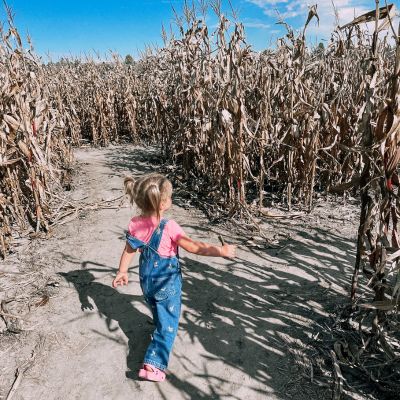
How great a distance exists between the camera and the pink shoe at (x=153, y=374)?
6.92 feet

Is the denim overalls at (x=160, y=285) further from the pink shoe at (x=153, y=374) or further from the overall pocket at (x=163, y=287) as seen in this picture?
the pink shoe at (x=153, y=374)

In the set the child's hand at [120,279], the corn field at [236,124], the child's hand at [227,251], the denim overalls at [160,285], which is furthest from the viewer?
the corn field at [236,124]

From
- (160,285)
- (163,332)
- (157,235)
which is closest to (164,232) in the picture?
(157,235)

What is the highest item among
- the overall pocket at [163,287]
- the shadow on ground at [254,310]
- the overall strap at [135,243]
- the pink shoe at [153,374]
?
the overall strap at [135,243]

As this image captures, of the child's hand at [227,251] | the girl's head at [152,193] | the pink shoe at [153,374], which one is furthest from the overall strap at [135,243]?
the pink shoe at [153,374]

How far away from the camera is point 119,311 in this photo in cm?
283

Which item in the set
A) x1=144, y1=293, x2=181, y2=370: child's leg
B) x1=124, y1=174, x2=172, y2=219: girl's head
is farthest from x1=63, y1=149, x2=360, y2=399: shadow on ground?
x1=124, y1=174, x2=172, y2=219: girl's head

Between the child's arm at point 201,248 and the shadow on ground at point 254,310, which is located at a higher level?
the child's arm at point 201,248

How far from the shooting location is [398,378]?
6.58ft

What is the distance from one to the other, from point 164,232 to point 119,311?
0.99 meters

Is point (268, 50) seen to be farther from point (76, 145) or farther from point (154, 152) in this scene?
point (76, 145)

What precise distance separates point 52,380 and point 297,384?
A: 1.49 meters

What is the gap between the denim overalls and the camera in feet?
7.32

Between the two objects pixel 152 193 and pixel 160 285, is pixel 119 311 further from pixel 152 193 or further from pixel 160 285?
pixel 152 193
